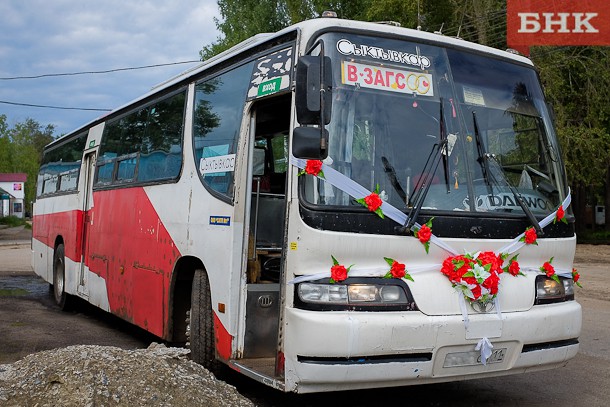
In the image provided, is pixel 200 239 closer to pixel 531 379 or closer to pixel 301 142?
pixel 301 142

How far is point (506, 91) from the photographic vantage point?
20.3ft

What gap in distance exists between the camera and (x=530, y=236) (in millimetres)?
5750

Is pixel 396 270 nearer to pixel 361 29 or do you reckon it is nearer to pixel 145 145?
pixel 361 29

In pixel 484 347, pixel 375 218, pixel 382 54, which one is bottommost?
pixel 484 347

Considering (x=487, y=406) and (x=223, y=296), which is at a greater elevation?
(x=223, y=296)

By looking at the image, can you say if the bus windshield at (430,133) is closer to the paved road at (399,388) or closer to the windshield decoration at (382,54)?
the windshield decoration at (382,54)

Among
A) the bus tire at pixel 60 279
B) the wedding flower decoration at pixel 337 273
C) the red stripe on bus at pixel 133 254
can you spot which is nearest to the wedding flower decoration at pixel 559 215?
the wedding flower decoration at pixel 337 273

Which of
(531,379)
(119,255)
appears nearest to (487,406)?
(531,379)

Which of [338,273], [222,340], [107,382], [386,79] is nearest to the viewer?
[107,382]

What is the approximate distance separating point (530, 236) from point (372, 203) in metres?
1.43

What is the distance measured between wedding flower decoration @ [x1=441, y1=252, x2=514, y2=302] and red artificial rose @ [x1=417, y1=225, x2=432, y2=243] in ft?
0.77

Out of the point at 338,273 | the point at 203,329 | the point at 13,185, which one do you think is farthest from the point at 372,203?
the point at 13,185

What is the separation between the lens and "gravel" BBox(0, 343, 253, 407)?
15.5 ft

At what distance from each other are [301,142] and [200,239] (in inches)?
84.2
